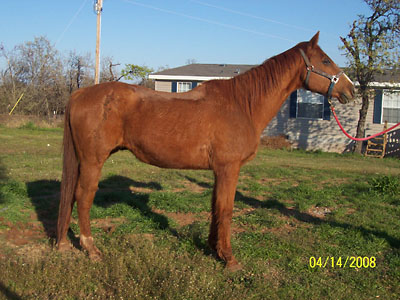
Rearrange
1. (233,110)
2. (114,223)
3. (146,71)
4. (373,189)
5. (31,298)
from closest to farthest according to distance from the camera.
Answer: (31,298)
(233,110)
(114,223)
(373,189)
(146,71)

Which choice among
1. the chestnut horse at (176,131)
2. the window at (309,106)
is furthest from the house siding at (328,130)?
the chestnut horse at (176,131)

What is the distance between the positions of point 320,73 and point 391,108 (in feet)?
53.1

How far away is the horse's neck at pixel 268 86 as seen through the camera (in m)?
4.21

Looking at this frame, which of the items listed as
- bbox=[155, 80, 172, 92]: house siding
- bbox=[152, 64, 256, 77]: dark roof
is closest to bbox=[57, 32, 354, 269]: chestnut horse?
bbox=[152, 64, 256, 77]: dark roof

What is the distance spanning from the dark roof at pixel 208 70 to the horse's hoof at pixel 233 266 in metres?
19.3

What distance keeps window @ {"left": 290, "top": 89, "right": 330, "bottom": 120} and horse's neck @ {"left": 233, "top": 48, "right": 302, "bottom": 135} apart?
15.5 meters

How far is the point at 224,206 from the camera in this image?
3.95 meters

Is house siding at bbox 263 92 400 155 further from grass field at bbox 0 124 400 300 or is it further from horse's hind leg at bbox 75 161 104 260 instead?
horse's hind leg at bbox 75 161 104 260

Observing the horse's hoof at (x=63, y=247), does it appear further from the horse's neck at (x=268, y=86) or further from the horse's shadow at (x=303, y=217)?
the horse's shadow at (x=303, y=217)

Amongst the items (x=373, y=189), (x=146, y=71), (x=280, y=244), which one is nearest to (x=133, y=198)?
(x=280, y=244)

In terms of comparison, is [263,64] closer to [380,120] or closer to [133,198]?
[133,198]

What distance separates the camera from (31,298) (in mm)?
2982

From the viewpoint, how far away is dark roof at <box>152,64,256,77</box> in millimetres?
22553

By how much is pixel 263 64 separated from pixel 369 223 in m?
3.14
